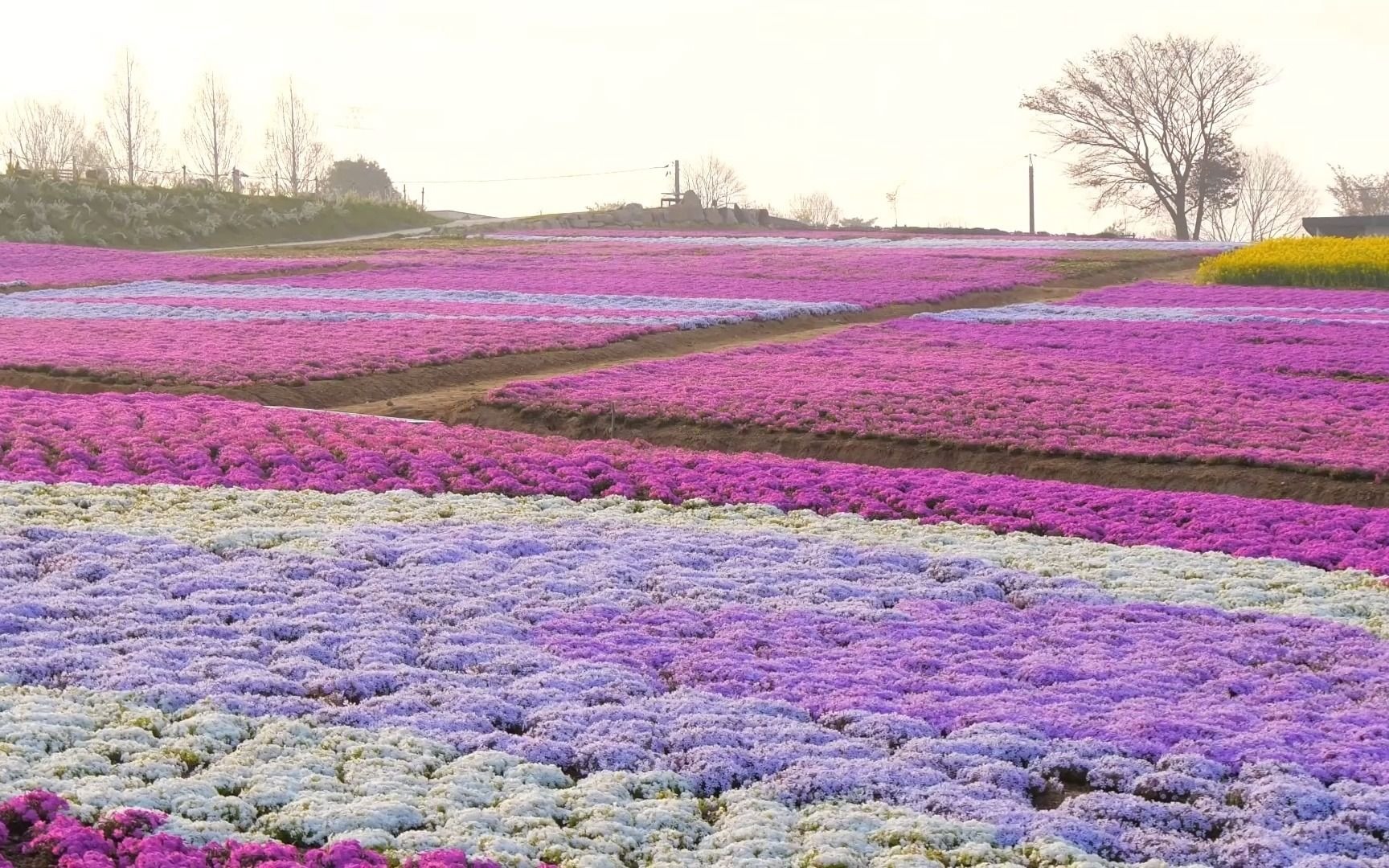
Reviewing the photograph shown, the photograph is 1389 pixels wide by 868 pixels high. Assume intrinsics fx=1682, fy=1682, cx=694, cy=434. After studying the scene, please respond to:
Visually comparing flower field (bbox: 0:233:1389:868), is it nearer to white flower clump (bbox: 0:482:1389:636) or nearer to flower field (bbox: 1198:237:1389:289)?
white flower clump (bbox: 0:482:1389:636)

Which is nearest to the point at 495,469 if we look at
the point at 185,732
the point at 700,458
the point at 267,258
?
the point at 700,458

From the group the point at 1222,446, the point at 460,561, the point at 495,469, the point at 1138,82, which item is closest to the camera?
the point at 460,561

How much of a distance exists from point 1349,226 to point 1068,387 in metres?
49.5

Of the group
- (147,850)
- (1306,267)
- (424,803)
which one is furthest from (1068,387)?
(1306,267)

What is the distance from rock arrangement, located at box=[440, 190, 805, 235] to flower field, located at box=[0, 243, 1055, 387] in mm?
22963

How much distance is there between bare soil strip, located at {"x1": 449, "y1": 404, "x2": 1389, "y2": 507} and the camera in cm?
1839

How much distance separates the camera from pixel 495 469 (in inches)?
721

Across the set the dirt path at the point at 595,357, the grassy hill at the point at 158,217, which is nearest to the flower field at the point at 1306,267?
the dirt path at the point at 595,357

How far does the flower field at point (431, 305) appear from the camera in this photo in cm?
2730

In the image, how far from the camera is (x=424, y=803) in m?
9.05

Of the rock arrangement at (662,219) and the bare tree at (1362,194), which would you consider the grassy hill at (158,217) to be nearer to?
the rock arrangement at (662,219)

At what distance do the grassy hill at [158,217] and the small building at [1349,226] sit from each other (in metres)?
41.6

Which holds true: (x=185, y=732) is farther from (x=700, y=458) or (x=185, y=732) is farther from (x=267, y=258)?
(x=267, y=258)

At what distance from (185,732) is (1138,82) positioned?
86093mm
